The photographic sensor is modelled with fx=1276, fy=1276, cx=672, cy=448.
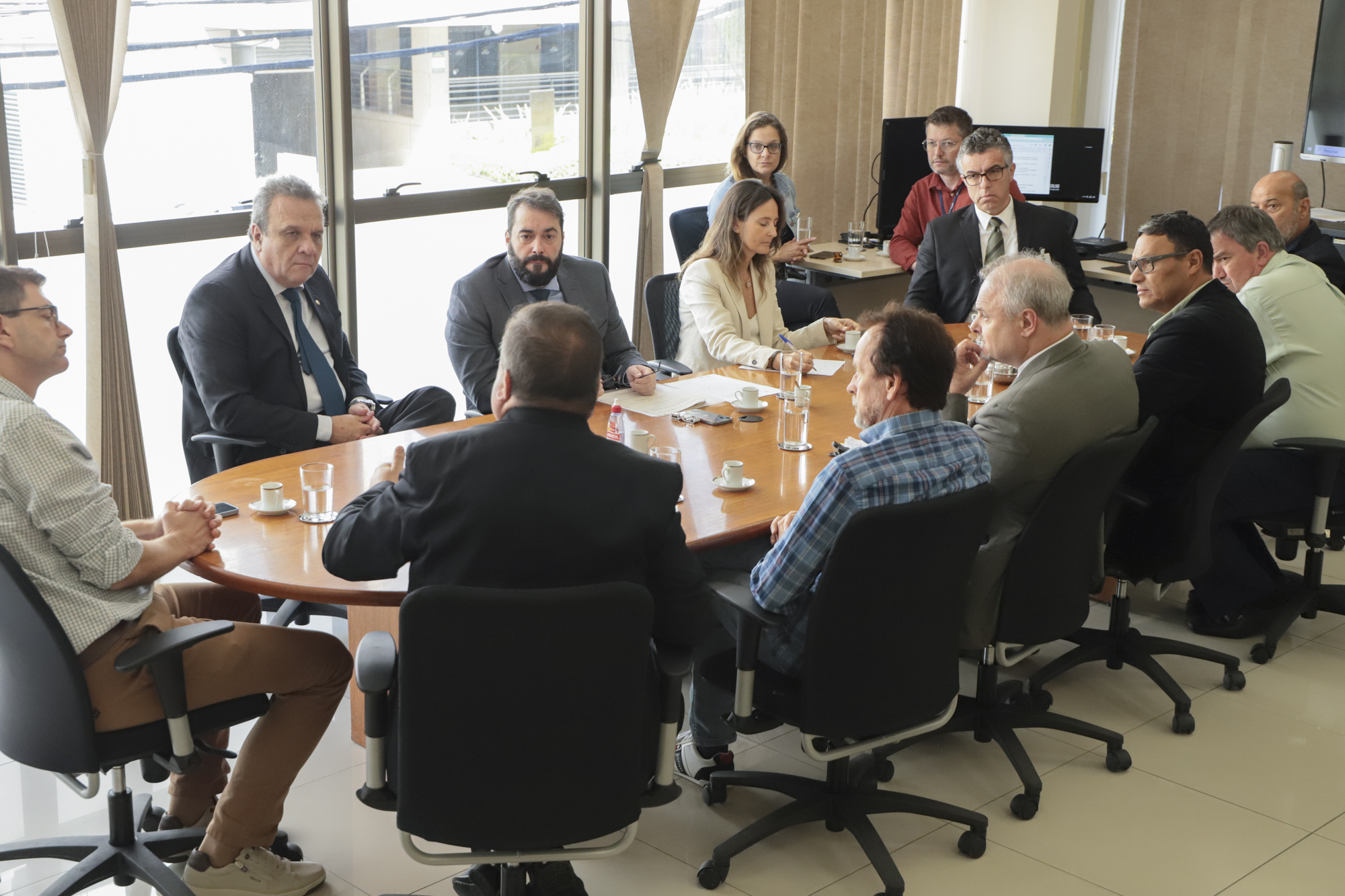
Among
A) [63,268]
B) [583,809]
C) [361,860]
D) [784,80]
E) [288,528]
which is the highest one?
[784,80]

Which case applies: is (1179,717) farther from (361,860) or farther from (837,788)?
(361,860)

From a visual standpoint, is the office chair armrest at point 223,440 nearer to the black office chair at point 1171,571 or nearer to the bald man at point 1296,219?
the black office chair at point 1171,571

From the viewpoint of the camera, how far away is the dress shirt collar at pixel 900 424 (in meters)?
2.48

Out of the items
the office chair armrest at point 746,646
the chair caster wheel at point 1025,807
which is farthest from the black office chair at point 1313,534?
the office chair armrest at point 746,646

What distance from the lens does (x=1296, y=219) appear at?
5.38 m

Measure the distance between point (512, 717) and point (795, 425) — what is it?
5.39 ft

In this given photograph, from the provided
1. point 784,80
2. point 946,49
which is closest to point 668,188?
point 784,80

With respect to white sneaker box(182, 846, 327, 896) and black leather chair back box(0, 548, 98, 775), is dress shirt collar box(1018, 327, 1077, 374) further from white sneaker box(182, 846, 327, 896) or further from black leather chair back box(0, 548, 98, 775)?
black leather chair back box(0, 548, 98, 775)

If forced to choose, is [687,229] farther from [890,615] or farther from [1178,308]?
[890,615]

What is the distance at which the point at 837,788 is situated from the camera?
2896 mm

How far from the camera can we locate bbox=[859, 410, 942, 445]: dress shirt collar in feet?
8.13

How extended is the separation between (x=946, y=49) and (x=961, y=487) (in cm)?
584

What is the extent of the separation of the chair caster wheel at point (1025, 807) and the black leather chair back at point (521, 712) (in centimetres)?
126

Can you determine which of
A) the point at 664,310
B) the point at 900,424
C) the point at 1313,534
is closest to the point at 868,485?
the point at 900,424
